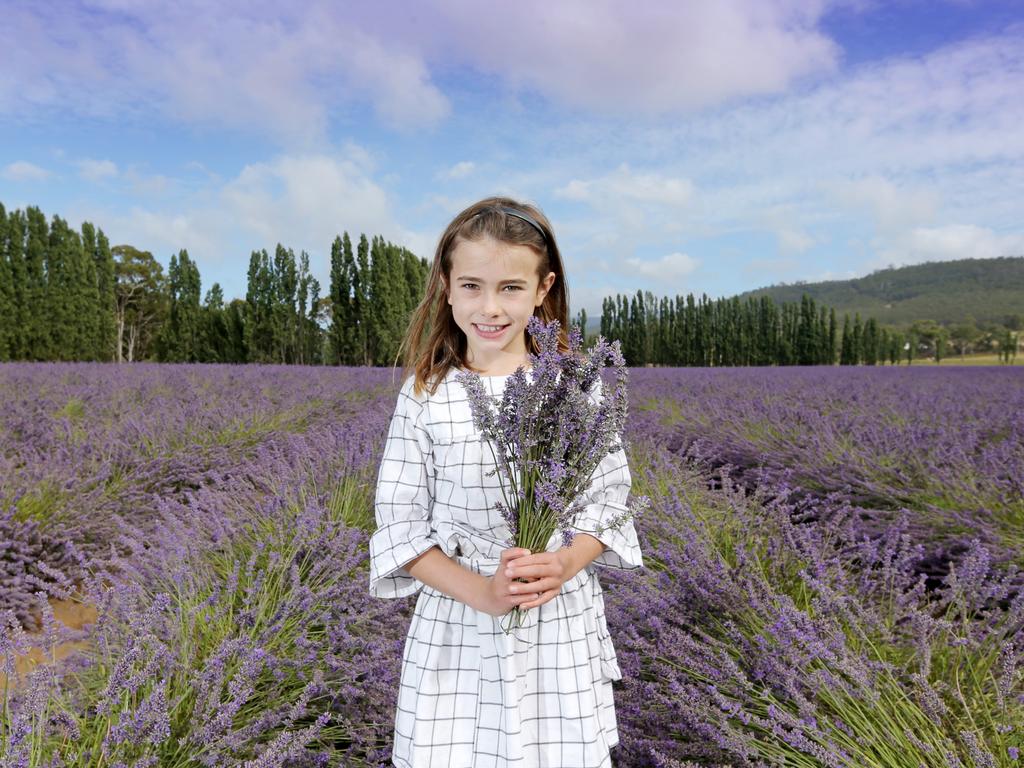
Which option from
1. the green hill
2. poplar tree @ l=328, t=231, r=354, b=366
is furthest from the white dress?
the green hill

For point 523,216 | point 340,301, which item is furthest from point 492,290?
point 340,301

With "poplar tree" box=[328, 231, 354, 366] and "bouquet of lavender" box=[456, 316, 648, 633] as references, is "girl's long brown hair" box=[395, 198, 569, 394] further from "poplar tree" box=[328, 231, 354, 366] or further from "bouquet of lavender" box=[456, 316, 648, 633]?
"poplar tree" box=[328, 231, 354, 366]

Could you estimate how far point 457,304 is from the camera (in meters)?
1.25

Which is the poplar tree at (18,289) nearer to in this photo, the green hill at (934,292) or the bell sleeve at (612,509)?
the bell sleeve at (612,509)

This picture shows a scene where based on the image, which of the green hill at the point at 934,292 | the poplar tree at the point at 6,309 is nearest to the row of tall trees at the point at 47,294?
the poplar tree at the point at 6,309

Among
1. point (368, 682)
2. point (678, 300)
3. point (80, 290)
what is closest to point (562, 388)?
point (368, 682)

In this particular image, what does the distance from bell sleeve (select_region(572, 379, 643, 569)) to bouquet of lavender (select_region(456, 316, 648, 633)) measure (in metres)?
0.20

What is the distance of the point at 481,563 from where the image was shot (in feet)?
3.82

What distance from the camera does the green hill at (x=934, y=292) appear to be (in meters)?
78.0

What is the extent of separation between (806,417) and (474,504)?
4.78 m

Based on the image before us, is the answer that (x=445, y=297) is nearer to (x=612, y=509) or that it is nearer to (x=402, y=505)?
(x=402, y=505)

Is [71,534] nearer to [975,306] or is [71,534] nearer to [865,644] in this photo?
[865,644]

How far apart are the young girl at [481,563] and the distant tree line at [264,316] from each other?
79.4 feet

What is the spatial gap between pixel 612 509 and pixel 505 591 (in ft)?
1.10
